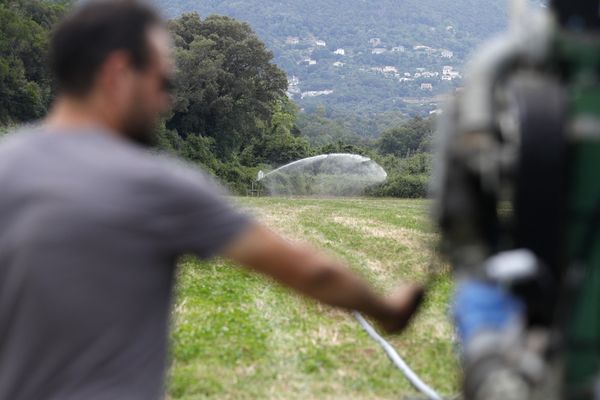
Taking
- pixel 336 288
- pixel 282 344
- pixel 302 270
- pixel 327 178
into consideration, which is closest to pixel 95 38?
pixel 302 270

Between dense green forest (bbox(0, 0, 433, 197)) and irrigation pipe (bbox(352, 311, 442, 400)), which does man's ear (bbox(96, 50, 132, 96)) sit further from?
dense green forest (bbox(0, 0, 433, 197))

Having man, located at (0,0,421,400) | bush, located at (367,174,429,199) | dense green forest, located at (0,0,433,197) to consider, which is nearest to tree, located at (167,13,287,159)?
dense green forest, located at (0,0,433,197)

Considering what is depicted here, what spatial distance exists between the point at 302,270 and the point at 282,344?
562 centimetres

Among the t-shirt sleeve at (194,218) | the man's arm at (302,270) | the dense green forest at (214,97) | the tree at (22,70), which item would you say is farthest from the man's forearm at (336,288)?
the dense green forest at (214,97)

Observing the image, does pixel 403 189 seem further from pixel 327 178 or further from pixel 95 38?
pixel 95 38

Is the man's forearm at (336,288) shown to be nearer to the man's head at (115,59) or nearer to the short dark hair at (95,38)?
the man's head at (115,59)

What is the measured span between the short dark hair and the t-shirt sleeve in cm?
31

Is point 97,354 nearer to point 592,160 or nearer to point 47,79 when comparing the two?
point 592,160

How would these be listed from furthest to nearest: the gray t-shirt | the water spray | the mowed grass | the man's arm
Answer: the water spray < the mowed grass < the man's arm < the gray t-shirt

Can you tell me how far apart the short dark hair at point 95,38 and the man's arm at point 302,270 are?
1.65ft

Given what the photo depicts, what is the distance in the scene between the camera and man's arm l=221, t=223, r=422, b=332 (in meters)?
2.58

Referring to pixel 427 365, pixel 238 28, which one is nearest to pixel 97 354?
pixel 427 365

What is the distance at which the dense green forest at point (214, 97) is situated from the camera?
1930 inches

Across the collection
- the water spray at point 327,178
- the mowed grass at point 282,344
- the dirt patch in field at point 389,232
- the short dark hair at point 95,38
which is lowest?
the water spray at point 327,178
